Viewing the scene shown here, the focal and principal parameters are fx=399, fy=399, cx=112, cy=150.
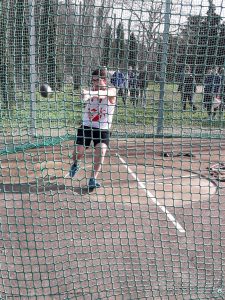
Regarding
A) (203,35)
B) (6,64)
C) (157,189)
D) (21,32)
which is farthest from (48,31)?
(157,189)

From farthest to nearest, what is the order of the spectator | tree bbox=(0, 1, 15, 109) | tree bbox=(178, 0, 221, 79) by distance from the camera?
the spectator < tree bbox=(0, 1, 15, 109) < tree bbox=(178, 0, 221, 79)

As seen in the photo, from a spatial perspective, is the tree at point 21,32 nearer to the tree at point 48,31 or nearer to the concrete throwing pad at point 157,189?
the tree at point 48,31

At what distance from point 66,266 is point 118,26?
7.51 ft

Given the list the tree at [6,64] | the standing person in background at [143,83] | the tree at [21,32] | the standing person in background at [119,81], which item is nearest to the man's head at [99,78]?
the standing person in background at [119,81]

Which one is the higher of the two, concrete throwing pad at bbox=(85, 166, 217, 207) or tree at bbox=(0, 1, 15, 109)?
tree at bbox=(0, 1, 15, 109)

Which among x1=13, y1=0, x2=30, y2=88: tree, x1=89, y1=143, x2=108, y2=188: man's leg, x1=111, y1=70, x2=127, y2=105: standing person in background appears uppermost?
x1=13, y1=0, x2=30, y2=88: tree

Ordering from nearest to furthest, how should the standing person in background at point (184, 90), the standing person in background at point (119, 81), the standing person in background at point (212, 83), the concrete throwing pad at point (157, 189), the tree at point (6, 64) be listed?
the tree at point (6, 64) < the standing person in background at point (212, 83) < the standing person in background at point (184, 90) < the standing person in background at point (119, 81) < the concrete throwing pad at point (157, 189)

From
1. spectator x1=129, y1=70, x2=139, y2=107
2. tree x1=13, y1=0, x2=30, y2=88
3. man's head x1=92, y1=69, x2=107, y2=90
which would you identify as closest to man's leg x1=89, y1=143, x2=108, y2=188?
spectator x1=129, y1=70, x2=139, y2=107

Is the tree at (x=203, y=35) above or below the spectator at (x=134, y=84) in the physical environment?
above

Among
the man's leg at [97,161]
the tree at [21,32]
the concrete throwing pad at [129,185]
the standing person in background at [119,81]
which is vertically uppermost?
the tree at [21,32]

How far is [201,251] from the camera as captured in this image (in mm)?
3686

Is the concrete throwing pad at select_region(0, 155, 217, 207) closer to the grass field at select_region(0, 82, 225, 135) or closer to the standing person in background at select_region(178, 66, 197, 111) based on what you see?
the grass field at select_region(0, 82, 225, 135)

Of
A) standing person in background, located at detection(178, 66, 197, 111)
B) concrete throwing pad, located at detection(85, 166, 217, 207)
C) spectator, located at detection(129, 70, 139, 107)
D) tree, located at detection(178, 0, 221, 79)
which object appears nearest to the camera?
tree, located at detection(178, 0, 221, 79)

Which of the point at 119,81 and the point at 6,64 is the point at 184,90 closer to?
the point at 119,81
